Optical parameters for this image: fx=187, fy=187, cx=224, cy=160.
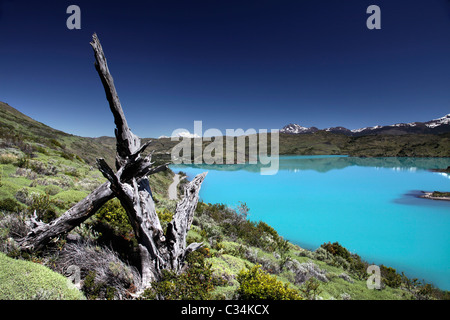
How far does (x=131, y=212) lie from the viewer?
14.3 feet

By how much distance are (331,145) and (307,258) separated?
6192 inches

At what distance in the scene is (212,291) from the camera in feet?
13.5

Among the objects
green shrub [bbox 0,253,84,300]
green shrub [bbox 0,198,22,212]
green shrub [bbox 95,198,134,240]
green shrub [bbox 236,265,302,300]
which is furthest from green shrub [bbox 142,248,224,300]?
green shrub [bbox 0,198,22,212]

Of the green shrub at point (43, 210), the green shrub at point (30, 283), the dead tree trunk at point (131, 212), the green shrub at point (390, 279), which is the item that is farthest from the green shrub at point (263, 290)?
the green shrub at point (390, 279)

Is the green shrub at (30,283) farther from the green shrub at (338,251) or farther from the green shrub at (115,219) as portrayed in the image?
the green shrub at (338,251)

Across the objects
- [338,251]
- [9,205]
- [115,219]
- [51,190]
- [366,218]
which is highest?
[51,190]

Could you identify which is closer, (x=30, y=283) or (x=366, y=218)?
(x=30, y=283)

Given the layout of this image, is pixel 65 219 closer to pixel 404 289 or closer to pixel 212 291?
pixel 212 291

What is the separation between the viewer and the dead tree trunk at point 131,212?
3959 millimetres

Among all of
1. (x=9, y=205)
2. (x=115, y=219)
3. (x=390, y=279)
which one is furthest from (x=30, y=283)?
(x=390, y=279)

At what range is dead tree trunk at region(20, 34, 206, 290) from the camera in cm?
396

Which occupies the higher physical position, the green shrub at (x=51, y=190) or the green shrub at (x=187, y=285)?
the green shrub at (x=51, y=190)

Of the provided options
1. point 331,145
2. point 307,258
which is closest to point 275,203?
point 307,258

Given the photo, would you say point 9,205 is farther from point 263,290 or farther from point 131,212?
point 263,290
